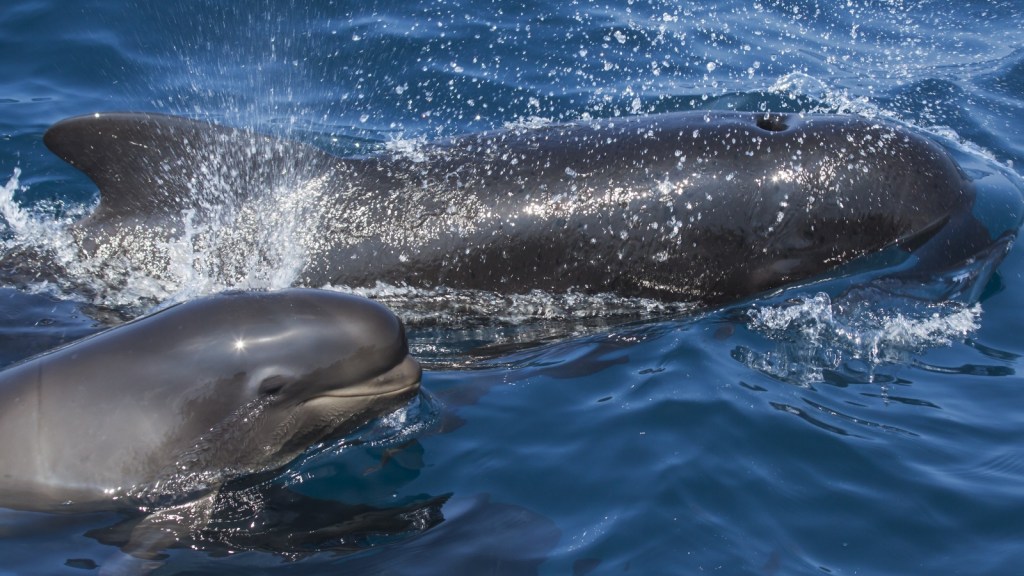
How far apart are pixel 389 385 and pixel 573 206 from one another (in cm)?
261

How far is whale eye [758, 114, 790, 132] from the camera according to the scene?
28.5ft

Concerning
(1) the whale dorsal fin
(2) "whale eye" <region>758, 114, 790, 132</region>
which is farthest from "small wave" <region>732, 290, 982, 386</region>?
(1) the whale dorsal fin

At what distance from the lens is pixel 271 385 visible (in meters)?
5.99

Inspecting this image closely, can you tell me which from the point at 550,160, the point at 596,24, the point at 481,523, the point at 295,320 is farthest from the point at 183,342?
the point at 596,24

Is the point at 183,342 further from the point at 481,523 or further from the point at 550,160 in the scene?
the point at 550,160

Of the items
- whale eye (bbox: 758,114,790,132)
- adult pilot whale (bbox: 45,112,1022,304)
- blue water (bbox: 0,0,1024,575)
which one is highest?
whale eye (bbox: 758,114,790,132)

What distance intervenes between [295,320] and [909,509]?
3.38 metres

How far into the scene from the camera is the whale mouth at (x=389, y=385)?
20.4 feet

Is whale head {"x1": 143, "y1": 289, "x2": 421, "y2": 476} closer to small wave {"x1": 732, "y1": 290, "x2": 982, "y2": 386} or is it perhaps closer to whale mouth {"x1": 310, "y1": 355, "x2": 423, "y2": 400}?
whale mouth {"x1": 310, "y1": 355, "x2": 423, "y2": 400}

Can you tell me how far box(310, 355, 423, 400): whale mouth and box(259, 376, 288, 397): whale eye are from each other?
0.24 metres

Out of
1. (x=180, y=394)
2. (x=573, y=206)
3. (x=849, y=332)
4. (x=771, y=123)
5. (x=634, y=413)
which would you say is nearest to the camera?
(x=180, y=394)

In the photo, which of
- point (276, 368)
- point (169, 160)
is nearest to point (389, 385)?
point (276, 368)

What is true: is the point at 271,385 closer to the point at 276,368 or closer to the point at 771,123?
the point at 276,368

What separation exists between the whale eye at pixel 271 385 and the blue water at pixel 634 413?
617 mm
